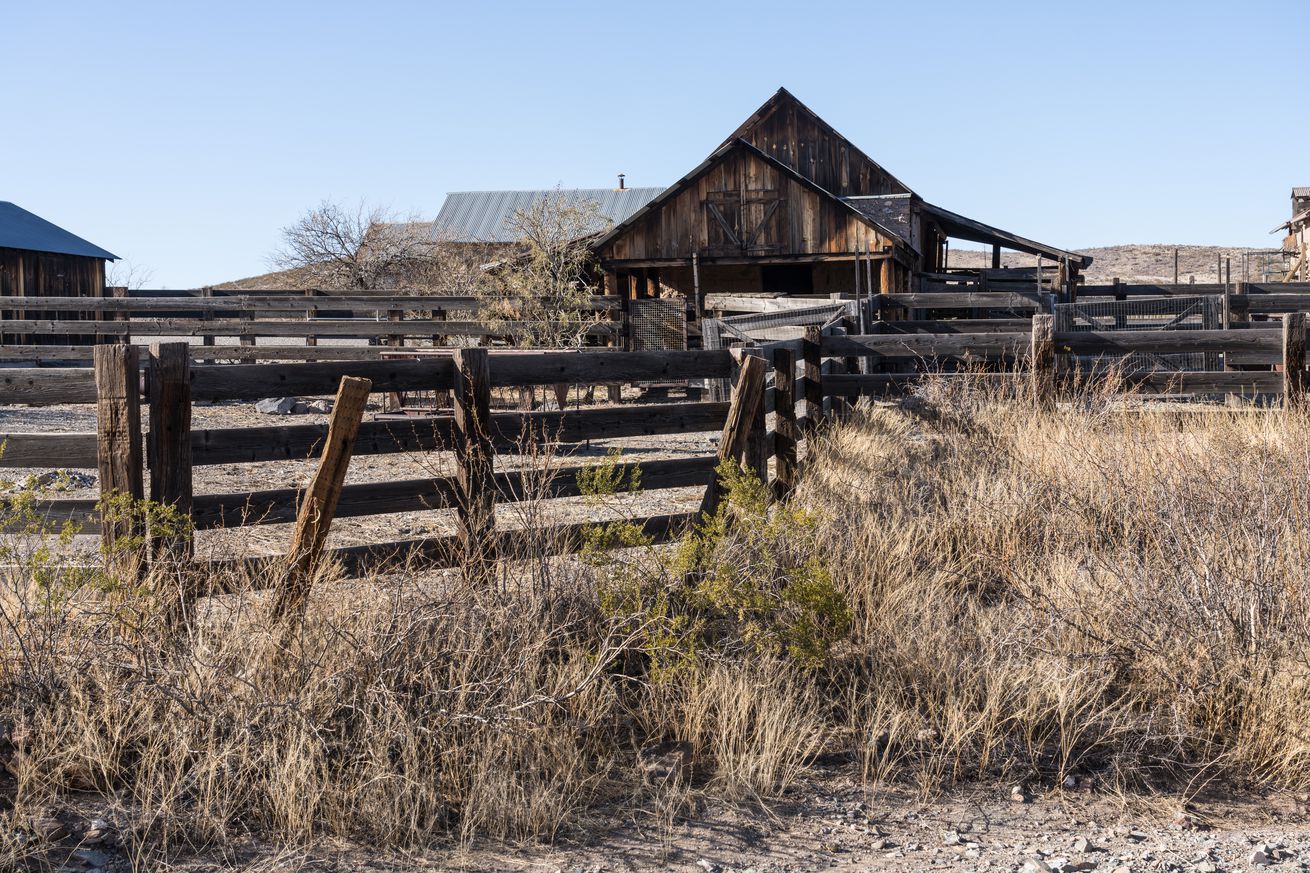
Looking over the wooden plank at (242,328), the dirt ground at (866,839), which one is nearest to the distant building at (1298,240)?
the wooden plank at (242,328)

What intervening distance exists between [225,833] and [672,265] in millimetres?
26246

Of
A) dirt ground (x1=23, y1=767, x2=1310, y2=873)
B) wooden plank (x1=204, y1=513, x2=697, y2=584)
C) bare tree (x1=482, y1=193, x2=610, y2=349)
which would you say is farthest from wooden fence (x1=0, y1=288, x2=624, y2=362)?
dirt ground (x1=23, y1=767, x2=1310, y2=873)

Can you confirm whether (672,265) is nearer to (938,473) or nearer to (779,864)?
(938,473)

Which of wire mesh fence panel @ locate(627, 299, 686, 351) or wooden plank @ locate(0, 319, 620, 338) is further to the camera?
wire mesh fence panel @ locate(627, 299, 686, 351)

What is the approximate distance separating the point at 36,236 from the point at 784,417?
113ft

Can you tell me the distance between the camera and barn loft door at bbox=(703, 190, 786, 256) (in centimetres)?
2930

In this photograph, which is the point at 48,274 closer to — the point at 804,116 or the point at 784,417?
the point at 804,116

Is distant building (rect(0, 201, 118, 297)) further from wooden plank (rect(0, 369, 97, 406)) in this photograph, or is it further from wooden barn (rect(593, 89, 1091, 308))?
wooden plank (rect(0, 369, 97, 406))

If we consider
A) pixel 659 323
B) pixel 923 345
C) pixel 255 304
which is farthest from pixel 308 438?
pixel 659 323

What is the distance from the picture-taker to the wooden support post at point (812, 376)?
9695mm

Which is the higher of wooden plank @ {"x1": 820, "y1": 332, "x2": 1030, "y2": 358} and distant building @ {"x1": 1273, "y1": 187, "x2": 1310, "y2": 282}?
distant building @ {"x1": 1273, "y1": 187, "x2": 1310, "y2": 282}

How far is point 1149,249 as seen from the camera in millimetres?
92312

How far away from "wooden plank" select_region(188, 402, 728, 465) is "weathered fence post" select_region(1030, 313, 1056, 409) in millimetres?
3711

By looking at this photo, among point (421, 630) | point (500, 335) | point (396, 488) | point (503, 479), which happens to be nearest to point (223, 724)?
point (421, 630)
